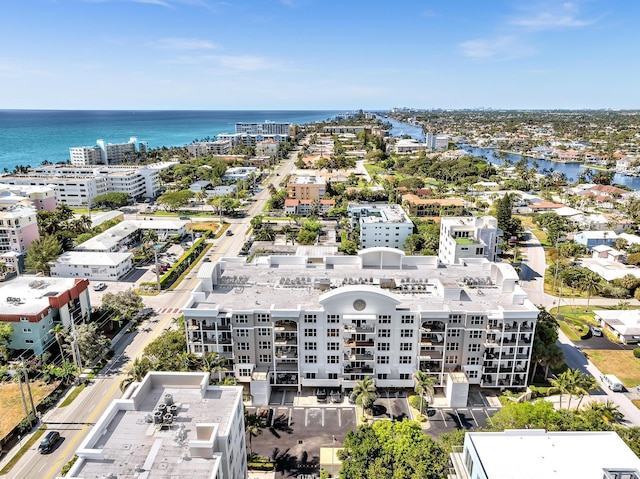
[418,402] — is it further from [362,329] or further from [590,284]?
[590,284]

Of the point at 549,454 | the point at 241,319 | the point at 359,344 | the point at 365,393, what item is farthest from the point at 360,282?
the point at 549,454

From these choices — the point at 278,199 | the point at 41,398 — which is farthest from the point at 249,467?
the point at 278,199

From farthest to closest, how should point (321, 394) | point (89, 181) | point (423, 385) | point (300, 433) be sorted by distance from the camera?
point (89, 181) < point (321, 394) < point (423, 385) < point (300, 433)

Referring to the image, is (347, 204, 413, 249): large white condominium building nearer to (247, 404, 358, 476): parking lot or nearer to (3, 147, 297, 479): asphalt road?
(3, 147, 297, 479): asphalt road

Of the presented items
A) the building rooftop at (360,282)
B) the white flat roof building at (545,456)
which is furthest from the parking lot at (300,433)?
the white flat roof building at (545,456)

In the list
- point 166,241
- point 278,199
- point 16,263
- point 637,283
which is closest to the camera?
point 637,283

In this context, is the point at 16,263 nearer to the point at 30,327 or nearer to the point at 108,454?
the point at 30,327
